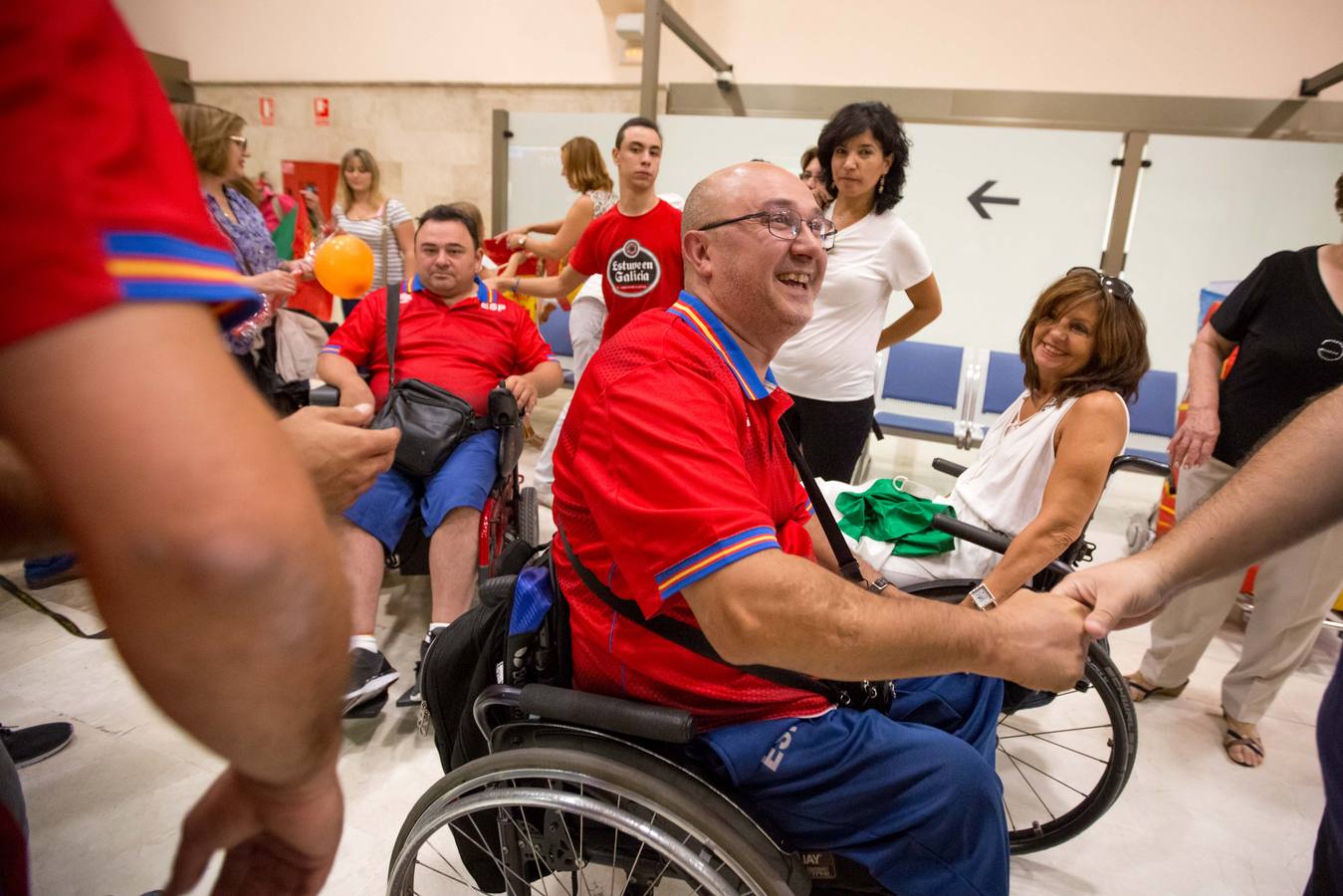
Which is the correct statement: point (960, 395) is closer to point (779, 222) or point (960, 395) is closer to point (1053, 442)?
point (1053, 442)

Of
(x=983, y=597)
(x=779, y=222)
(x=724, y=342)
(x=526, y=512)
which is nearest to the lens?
(x=724, y=342)

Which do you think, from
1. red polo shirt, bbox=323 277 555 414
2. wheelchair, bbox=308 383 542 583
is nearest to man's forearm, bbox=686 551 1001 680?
wheelchair, bbox=308 383 542 583

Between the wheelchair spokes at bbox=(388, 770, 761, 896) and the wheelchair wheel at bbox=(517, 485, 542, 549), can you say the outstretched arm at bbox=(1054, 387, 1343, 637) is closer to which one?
the wheelchair spokes at bbox=(388, 770, 761, 896)

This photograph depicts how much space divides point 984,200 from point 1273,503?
493 centimetres

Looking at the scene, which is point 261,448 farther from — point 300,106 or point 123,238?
point 300,106

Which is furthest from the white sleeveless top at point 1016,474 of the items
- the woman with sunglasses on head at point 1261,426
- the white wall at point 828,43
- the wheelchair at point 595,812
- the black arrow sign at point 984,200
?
the white wall at point 828,43

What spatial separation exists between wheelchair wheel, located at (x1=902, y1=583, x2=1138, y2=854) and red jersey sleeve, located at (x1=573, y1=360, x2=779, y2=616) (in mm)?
958

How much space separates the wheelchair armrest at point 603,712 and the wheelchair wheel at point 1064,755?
35.4 inches

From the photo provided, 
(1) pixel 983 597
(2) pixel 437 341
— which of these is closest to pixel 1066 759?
(1) pixel 983 597

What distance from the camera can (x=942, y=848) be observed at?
106cm

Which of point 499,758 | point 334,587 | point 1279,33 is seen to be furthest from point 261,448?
point 1279,33

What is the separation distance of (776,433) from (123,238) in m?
1.11

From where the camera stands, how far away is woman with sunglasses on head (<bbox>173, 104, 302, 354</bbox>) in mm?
2701

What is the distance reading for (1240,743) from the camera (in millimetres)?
2252
